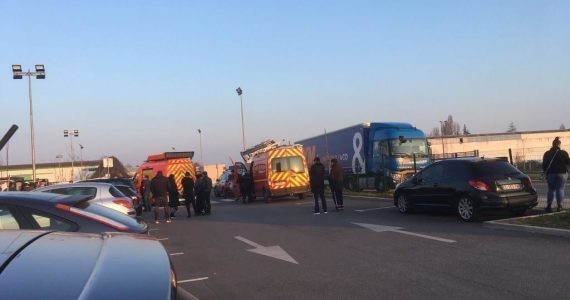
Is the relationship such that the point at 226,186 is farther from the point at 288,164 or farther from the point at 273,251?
the point at 273,251

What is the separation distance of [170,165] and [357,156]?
937cm

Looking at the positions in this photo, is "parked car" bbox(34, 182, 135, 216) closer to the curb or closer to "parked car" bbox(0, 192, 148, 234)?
"parked car" bbox(0, 192, 148, 234)

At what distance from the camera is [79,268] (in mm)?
2625

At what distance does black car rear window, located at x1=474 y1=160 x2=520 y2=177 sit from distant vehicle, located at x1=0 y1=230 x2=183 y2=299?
437 inches

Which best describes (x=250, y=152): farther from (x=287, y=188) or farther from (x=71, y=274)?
(x=71, y=274)

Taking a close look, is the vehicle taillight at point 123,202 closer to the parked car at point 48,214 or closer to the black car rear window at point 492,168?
the parked car at point 48,214

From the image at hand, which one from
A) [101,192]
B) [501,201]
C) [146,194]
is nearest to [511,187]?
[501,201]

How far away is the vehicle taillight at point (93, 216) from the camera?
227 inches

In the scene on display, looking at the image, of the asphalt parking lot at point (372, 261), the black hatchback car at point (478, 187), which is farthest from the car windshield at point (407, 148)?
the asphalt parking lot at point (372, 261)

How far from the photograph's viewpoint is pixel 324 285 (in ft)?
23.8

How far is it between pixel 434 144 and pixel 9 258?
7878cm

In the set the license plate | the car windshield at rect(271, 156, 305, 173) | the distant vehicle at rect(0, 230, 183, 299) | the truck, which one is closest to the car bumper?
the license plate

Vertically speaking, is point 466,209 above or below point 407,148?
below

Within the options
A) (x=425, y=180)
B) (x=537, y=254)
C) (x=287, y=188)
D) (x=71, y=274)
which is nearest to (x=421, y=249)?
(x=537, y=254)
